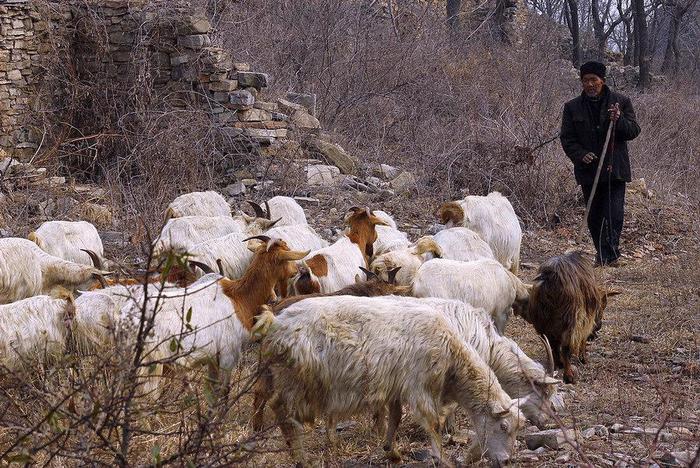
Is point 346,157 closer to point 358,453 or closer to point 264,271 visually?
point 264,271

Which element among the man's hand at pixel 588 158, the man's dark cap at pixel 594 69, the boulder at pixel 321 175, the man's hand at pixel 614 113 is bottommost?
the boulder at pixel 321 175

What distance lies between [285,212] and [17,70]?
5816 millimetres

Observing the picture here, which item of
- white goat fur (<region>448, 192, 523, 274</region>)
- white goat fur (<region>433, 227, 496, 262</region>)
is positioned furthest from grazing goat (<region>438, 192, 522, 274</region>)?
→ white goat fur (<region>433, 227, 496, 262</region>)

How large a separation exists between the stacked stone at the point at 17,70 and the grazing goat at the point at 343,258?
267 inches

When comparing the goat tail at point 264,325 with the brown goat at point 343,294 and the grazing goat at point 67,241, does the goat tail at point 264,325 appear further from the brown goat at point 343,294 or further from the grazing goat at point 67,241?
the grazing goat at point 67,241

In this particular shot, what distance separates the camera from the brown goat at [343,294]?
4969 millimetres

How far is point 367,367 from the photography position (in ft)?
15.8

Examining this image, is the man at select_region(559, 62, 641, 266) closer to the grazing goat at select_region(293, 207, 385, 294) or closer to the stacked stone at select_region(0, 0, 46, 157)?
the grazing goat at select_region(293, 207, 385, 294)

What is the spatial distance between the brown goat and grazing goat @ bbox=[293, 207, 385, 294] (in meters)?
0.22

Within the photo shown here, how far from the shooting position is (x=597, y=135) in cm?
1004

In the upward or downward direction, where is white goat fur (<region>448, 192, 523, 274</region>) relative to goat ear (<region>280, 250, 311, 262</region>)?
downward

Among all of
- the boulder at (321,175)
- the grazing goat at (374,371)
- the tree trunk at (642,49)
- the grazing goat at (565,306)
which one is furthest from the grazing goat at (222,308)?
the tree trunk at (642,49)

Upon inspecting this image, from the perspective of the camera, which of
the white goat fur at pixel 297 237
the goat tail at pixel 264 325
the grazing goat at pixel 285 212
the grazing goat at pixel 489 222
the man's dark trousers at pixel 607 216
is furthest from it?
the man's dark trousers at pixel 607 216

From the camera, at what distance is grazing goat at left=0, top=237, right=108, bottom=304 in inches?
278
